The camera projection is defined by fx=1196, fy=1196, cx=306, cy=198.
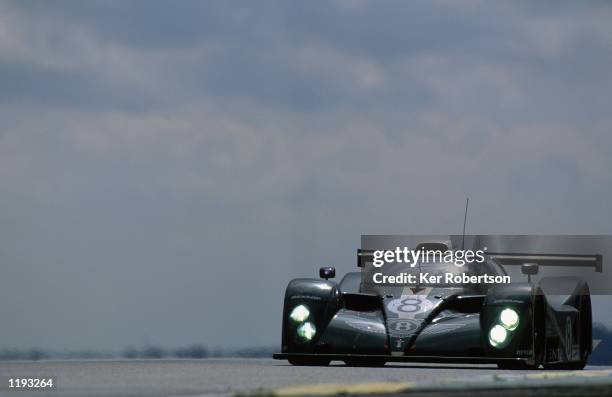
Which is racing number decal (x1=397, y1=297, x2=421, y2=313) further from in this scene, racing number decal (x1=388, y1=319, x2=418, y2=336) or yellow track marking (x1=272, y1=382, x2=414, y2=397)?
yellow track marking (x1=272, y1=382, x2=414, y2=397)

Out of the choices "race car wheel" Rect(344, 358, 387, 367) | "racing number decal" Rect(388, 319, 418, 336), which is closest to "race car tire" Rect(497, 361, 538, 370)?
"racing number decal" Rect(388, 319, 418, 336)

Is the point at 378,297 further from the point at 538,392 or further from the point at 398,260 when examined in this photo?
the point at 538,392

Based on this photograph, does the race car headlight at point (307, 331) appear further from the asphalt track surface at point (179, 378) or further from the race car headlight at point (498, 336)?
the race car headlight at point (498, 336)

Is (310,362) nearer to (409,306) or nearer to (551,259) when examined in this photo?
(409,306)

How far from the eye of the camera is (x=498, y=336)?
43.8 feet

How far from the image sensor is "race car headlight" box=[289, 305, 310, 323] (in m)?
14.2

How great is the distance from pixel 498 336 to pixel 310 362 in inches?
92.4

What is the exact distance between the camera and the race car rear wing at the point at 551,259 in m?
16.8

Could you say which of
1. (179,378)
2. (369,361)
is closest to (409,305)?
(369,361)

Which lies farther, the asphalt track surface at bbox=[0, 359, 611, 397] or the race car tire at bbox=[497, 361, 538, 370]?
the race car tire at bbox=[497, 361, 538, 370]

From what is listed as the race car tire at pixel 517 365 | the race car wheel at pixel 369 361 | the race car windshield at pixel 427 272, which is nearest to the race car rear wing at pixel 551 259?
the race car windshield at pixel 427 272

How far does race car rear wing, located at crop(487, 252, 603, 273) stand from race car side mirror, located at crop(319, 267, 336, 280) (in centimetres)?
258

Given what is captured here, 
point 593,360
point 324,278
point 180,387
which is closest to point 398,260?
point 324,278

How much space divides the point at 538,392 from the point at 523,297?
5.43m
